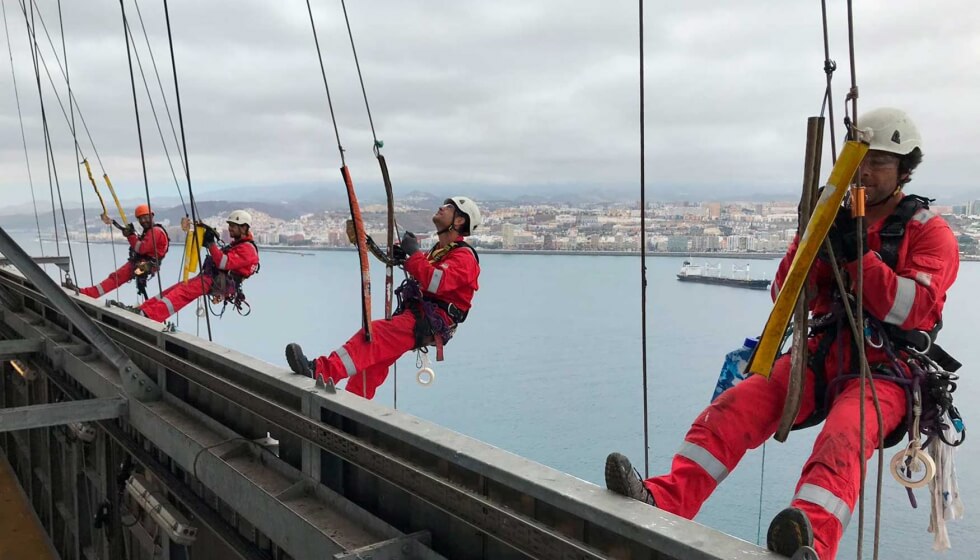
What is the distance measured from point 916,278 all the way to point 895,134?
0.43m

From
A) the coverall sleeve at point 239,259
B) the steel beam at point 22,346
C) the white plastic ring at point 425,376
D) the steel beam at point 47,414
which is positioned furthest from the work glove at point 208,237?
the steel beam at point 47,414

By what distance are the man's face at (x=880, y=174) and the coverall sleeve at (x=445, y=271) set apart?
2.41 m

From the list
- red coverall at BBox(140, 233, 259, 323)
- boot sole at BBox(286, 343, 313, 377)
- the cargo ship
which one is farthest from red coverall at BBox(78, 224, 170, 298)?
the cargo ship

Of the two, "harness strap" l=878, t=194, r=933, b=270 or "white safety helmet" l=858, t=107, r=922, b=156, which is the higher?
"white safety helmet" l=858, t=107, r=922, b=156

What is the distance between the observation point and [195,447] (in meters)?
2.54

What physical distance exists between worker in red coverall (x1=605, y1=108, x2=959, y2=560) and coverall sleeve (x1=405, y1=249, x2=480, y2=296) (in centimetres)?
222

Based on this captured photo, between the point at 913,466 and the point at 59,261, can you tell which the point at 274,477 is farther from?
the point at 59,261

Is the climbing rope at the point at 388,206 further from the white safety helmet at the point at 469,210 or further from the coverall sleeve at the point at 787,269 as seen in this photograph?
the coverall sleeve at the point at 787,269

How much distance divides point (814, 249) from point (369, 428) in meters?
1.23

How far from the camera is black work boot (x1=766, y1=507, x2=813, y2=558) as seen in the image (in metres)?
1.21

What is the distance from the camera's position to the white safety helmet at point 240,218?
7.15 m

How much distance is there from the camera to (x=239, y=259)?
726 centimetres

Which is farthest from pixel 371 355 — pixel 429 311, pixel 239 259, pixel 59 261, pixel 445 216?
pixel 59 261

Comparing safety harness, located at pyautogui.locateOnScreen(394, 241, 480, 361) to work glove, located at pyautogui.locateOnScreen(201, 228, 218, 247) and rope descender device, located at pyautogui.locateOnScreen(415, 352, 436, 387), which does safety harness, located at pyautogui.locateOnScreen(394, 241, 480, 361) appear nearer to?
rope descender device, located at pyautogui.locateOnScreen(415, 352, 436, 387)
